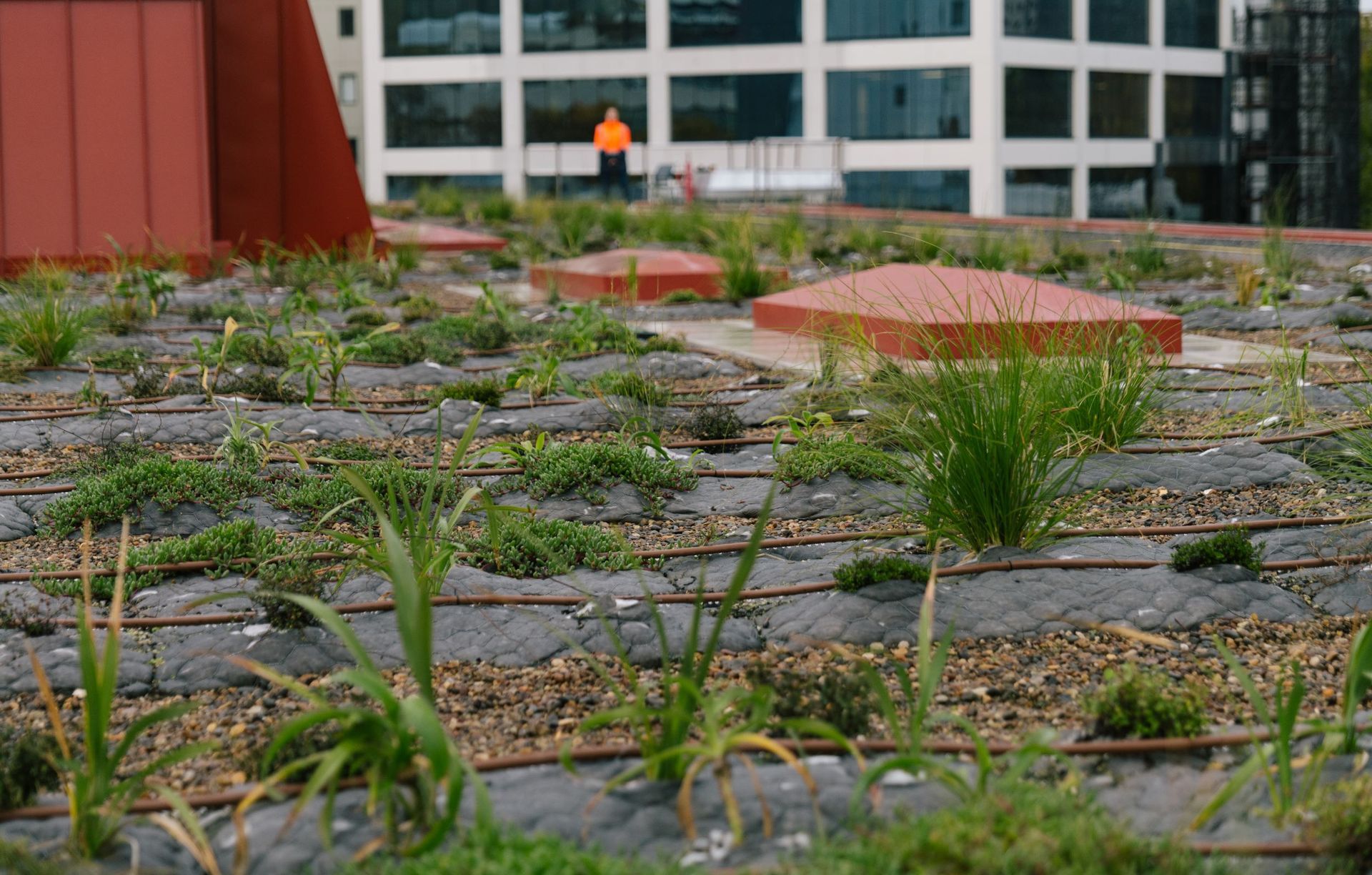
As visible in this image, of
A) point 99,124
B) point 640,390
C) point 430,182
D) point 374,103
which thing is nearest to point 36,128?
point 99,124

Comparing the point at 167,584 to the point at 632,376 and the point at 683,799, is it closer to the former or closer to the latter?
the point at 683,799

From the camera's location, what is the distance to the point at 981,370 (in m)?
3.94

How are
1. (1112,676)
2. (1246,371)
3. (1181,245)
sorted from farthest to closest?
(1181,245), (1246,371), (1112,676)

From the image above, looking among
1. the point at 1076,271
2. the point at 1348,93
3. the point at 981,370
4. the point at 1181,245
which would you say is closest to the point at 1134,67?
the point at 1348,93

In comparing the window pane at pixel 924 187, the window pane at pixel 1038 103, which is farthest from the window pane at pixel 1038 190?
the window pane at pixel 924 187

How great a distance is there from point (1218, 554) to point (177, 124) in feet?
31.3

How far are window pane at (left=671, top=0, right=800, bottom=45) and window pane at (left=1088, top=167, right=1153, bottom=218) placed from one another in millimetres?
8432

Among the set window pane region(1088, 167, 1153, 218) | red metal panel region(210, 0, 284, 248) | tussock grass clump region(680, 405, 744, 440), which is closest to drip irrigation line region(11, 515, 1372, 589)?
tussock grass clump region(680, 405, 744, 440)

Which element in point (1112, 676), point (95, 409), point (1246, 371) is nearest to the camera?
point (1112, 676)

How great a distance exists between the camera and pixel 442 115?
4209cm

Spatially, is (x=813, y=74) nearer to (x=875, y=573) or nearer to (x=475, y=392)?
(x=475, y=392)

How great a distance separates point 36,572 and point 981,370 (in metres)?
2.40

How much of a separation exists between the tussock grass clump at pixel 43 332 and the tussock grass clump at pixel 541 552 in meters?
3.38

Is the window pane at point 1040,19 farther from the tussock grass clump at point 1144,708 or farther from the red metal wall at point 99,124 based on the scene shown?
the tussock grass clump at point 1144,708
